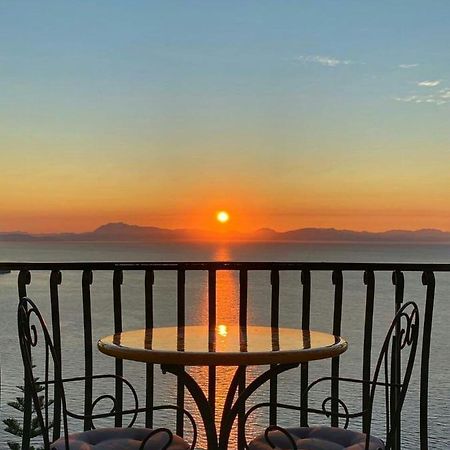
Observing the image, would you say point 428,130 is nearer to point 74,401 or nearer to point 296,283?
point 74,401

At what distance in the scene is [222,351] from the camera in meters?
2.93

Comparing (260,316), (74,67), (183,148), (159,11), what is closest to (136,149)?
(183,148)

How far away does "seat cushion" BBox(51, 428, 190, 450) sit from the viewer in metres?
3.01

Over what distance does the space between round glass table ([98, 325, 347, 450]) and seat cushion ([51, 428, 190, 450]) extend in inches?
7.0

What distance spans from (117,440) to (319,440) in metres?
0.82

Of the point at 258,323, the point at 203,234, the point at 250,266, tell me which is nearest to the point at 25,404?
the point at 250,266

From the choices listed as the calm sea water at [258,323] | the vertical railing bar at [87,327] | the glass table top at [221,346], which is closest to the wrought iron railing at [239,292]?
the vertical railing bar at [87,327]

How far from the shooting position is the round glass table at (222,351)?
289cm

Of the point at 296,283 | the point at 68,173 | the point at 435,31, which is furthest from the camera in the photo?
the point at 296,283

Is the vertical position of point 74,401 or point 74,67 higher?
point 74,67

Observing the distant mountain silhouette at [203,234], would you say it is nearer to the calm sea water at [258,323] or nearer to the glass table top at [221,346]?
the calm sea water at [258,323]

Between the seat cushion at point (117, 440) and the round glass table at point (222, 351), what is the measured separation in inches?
7.0

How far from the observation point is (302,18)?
17.6m

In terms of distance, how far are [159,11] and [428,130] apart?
11.9m
